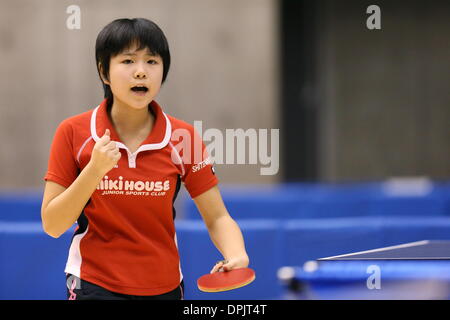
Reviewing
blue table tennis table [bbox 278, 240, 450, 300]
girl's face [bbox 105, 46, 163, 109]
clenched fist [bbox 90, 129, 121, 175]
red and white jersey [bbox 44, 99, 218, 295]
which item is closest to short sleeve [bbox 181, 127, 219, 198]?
red and white jersey [bbox 44, 99, 218, 295]

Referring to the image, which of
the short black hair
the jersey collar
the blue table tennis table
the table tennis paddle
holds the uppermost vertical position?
the short black hair

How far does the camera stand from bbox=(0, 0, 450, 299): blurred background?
10.7ft

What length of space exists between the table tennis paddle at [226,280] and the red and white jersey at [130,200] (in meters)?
0.19

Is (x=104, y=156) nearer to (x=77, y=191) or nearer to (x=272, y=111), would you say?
(x=77, y=191)

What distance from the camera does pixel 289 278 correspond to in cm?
264

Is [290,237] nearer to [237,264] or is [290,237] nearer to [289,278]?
[289,278]

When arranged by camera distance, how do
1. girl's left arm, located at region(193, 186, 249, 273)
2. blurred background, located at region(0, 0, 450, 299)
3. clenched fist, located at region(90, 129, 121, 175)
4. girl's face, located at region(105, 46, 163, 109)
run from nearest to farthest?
clenched fist, located at region(90, 129, 121, 175) < girl's face, located at region(105, 46, 163, 109) < girl's left arm, located at region(193, 186, 249, 273) < blurred background, located at region(0, 0, 450, 299)

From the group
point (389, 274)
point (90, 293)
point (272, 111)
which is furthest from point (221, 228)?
point (272, 111)

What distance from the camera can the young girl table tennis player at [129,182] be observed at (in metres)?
2.02

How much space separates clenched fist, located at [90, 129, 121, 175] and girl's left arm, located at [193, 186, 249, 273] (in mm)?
379

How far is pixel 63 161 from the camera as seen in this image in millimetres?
2020

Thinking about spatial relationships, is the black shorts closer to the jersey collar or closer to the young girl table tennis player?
the young girl table tennis player

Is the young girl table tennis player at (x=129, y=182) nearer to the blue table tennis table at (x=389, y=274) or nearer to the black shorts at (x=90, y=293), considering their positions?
the black shorts at (x=90, y=293)

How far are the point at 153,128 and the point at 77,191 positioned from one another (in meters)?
0.32
